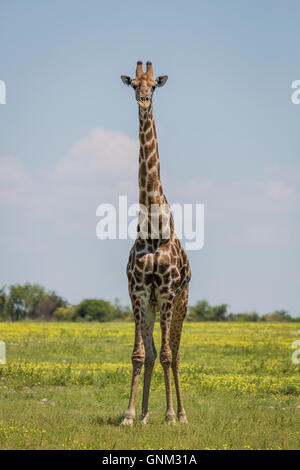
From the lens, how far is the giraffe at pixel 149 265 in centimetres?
1253

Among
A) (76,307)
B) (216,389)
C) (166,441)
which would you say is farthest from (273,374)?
(76,307)

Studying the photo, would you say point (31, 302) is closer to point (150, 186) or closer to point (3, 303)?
point (3, 303)

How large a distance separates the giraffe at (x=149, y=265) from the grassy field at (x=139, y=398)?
100 cm

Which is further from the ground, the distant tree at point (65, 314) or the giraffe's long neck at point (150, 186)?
the giraffe's long neck at point (150, 186)

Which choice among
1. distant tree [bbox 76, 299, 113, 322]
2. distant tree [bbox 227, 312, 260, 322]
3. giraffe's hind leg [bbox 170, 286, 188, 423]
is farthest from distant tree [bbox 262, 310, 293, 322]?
giraffe's hind leg [bbox 170, 286, 188, 423]

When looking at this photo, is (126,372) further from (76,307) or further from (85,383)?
(76,307)

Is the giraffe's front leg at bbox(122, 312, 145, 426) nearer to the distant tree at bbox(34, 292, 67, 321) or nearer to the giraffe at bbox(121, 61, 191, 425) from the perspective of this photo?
the giraffe at bbox(121, 61, 191, 425)

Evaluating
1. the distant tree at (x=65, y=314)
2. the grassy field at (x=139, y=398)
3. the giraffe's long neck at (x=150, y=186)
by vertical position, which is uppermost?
the giraffe's long neck at (x=150, y=186)

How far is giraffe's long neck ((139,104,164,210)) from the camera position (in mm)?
12961

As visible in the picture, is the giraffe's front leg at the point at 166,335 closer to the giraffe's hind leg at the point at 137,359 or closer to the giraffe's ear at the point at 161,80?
the giraffe's hind leg at the point at 137,359

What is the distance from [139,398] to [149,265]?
5570 mm

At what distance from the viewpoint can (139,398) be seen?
1683 centimetres

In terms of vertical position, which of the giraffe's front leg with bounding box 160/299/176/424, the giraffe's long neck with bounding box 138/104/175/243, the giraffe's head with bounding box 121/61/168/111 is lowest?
the giraffe's front leg with bounding box 160/299/176/424

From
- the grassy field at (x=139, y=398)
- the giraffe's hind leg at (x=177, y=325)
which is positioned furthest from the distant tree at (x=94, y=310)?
the giraffe's hind leg at (x=177, y=325)
